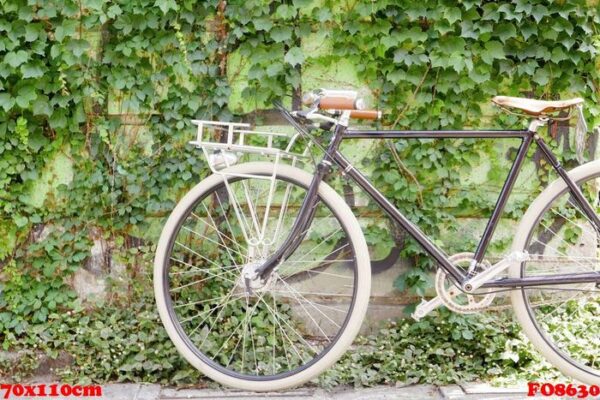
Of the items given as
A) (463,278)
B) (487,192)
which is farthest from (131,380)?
(487,192)

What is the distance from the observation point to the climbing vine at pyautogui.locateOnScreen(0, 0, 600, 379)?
374 cm

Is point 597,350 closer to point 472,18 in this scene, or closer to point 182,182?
point 472,18

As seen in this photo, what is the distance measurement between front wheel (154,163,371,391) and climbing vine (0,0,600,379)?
0.26m

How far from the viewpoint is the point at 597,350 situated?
3.67m

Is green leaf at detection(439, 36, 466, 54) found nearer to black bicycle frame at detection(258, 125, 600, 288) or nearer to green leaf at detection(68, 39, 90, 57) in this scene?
black bicycle frame at detection(258, 125, 600, 288)

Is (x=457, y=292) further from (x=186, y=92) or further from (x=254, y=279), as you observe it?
(x=186, y=92)

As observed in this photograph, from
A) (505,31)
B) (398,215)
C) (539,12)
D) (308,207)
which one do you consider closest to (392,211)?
(398,215)

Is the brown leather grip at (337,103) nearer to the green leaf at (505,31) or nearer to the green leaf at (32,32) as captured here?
the green leaf at (505,31)

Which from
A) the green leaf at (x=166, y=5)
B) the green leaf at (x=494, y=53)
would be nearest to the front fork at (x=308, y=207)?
the green leaf at (x=494, y=53)

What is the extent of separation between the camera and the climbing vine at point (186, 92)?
374cm

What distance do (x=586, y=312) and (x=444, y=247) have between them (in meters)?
0.87

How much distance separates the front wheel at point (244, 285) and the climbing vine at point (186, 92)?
0.85 feet

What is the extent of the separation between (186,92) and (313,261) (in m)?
1.18

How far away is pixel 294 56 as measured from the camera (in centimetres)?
376
